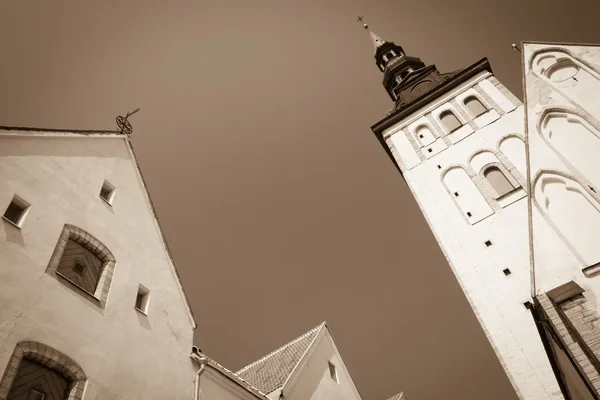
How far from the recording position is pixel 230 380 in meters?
10.5

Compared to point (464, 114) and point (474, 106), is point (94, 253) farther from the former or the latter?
point (474, 106)

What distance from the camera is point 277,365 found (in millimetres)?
15766

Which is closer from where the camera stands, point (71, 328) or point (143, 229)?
point (71, 328)

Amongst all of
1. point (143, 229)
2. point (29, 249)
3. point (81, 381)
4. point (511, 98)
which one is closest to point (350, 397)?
point (143, 229)

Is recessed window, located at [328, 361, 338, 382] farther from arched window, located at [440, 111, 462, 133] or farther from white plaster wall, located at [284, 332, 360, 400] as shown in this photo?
arched window, located at [440, 111, 462, 133]

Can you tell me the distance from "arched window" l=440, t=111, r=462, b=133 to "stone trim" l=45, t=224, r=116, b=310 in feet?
61.6

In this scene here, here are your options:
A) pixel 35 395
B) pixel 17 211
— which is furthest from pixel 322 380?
pixel 17 211

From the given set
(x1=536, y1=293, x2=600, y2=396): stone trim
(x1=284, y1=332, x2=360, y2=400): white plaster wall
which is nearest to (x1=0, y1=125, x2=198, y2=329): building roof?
(x1=284, y1=332, x2=360, y2=400): white plaster wall

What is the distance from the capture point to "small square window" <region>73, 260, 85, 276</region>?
830 cm

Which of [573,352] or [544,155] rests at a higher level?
[544,155]

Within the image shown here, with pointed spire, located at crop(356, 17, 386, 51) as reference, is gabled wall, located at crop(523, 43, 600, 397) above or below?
below

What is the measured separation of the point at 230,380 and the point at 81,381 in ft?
13.8

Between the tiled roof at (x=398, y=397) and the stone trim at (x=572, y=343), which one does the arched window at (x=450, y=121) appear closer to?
the stone trim at (x=572, y=343)

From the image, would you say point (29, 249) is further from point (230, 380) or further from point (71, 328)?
point (230, 380)
